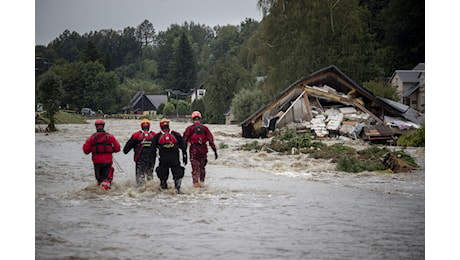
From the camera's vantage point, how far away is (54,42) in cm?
760

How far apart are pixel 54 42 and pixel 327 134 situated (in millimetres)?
4259

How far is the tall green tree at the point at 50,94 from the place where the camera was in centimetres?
757

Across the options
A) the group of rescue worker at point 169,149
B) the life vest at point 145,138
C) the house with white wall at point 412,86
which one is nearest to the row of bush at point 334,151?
the group of rescue worker at point 169,149

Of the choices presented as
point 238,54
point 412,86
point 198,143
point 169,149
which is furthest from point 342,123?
point 169,149

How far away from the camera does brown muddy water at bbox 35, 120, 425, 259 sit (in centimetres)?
697

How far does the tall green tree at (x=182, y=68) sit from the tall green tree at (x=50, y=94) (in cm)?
140

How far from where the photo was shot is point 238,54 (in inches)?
360

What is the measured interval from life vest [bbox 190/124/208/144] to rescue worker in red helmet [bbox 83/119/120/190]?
1.23m

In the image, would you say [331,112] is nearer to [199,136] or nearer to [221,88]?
[221,88]

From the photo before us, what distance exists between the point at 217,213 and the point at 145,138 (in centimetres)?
163

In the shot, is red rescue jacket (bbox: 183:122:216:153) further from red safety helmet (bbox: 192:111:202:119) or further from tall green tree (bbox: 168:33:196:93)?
tall green tree (bbox: 168:33:196:93)
